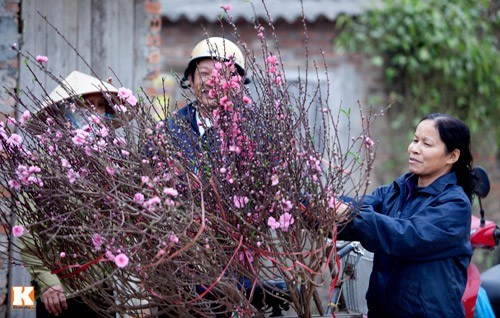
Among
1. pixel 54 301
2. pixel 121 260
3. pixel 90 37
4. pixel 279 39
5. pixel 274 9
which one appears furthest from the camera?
pixel 279 39

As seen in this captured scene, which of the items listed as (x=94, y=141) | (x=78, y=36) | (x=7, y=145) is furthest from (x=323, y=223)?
(x=78, y=36)

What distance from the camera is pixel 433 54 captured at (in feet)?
31.8

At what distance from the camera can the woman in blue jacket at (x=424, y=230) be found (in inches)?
143

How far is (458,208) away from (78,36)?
120 inches

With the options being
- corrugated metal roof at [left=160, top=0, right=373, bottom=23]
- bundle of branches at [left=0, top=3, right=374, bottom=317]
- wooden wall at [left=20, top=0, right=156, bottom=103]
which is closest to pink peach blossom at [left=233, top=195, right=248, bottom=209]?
bundle of branches at [left=0, top=3, right=374, bottom=317]

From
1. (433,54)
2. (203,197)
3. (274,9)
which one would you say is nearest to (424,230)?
(203,197)

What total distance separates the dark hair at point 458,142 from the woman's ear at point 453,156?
2 cm

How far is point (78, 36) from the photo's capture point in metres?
5.71

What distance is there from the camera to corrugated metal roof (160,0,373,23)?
9.38m

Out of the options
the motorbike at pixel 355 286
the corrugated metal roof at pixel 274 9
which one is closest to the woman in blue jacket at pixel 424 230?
the motorbike at pixel 355 286

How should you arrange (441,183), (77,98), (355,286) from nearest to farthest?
(77,98) → (441,183) → (355,286)

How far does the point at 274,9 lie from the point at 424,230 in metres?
6.18

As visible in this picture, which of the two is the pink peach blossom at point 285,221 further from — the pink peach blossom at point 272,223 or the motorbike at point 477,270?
the motorbike at point 477,270

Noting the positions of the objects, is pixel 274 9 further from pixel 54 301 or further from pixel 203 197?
pixel 203 197
